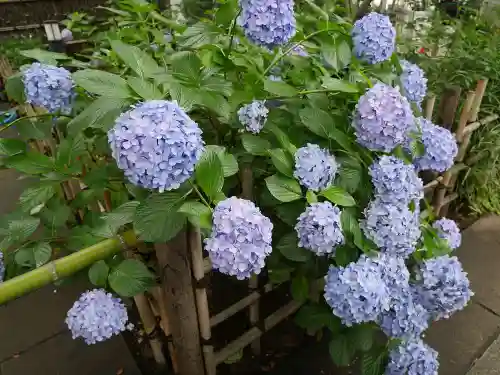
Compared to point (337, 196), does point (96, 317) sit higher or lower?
lower

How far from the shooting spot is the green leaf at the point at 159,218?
2.64 feet

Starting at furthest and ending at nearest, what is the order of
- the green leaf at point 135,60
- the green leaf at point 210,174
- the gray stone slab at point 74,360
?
the gray stone slab at point 74,360
the green leaf at point 135,60
the green leaf at point 210,174

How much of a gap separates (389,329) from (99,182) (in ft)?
2.86

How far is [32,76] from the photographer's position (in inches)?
39.0

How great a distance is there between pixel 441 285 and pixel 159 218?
0.82 metres

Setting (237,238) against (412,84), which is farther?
(412,84)

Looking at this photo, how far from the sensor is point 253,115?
1.03m

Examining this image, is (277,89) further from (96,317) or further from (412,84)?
(96,317)

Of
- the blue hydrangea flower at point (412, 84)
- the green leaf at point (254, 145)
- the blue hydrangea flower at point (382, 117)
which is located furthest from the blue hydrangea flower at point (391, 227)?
the blue hydrangea flower at point (412, 84)

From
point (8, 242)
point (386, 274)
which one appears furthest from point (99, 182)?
point (386, 274)

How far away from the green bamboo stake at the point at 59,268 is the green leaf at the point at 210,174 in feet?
0.83

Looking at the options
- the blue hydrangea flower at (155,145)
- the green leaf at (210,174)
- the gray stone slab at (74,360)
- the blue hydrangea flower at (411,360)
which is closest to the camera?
the blue hydrangea flower at (155,145)

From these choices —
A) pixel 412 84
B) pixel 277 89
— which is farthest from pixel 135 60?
pixel 412 84

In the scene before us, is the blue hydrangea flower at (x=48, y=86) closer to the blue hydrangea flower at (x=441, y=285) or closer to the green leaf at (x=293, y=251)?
the green leaf at (x=293, y=251)
